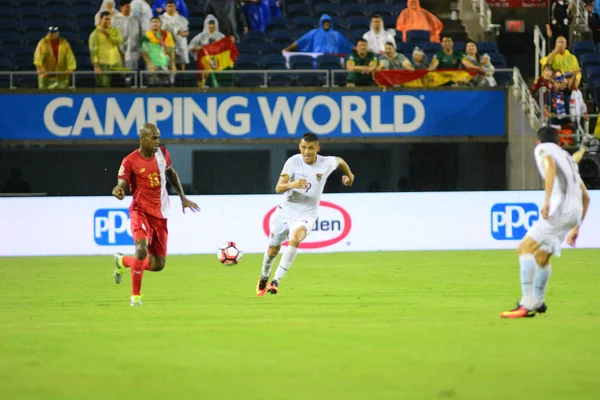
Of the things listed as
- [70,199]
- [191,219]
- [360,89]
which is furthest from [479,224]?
[70,199]

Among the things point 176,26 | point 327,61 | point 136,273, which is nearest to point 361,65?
point 327,61

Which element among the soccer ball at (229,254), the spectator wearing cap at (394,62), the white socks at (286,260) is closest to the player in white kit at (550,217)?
the white socks at (286,260)

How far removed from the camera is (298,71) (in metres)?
25.2

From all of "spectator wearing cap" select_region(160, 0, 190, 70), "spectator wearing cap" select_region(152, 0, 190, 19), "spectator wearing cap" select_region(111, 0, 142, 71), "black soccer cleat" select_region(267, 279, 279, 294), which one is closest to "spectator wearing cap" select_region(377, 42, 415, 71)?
"spectator wearing cap" select_region(160, 0, 190, 70)

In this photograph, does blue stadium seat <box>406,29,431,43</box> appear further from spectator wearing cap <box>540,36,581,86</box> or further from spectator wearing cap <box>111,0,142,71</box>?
spectator wearing cap <box>111,0,142,71</box>

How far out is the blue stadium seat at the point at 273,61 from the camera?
26.4 meters

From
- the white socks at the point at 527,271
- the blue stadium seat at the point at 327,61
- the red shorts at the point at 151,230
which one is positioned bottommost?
the red shorts at the point at 151,230

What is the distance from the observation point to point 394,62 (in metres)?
25.5

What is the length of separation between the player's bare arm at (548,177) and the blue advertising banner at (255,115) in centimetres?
1560

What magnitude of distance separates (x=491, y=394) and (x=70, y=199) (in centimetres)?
1819

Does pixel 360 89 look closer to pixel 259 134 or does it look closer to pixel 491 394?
pixel 259 134

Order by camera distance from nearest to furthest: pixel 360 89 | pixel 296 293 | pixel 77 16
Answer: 1. pixel 296 293
2. pixel 360 89
3. pixel 77 16

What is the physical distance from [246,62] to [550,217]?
54.5ft

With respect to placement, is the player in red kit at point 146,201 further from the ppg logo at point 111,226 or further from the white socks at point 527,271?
the ppg logo at point 111,226
